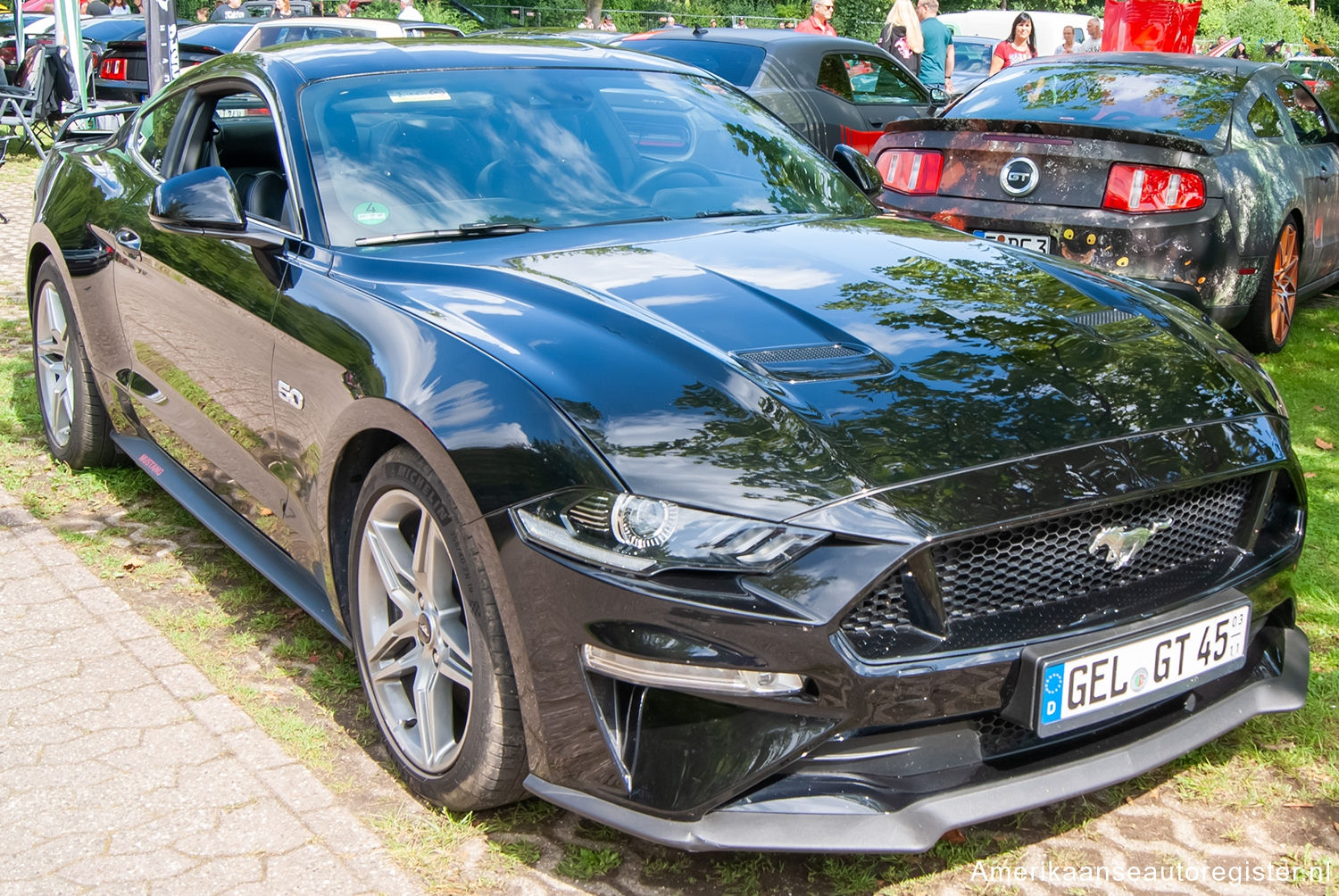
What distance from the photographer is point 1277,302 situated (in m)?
6.53

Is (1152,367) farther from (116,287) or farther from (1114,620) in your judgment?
(116,287)

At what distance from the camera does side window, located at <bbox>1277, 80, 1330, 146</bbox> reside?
280 inches

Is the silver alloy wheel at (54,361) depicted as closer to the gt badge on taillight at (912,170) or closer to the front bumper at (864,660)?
the front bumper at (864,660)

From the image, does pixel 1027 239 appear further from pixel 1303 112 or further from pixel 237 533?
pixel 237 533

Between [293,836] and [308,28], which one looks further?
[308,28]

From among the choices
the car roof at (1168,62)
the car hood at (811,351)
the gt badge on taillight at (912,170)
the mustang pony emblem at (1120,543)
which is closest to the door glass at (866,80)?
the car roof at (1168,62)

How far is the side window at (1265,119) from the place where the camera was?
6469 mm

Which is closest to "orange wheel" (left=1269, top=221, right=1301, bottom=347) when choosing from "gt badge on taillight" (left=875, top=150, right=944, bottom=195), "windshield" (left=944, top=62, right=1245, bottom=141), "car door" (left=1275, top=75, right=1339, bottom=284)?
"car door" (left=1275, top=75, right=1339, bottom=284)

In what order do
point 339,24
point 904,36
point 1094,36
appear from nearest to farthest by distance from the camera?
1. point 339,24
2. point 904,36
3. point 1094,36

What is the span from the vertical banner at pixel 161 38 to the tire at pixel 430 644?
19.0 feet

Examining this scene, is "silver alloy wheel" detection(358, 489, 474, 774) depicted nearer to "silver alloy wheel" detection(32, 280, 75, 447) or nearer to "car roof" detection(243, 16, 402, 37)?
"silver alloy wheel" detection(32, 280, 75, 447)

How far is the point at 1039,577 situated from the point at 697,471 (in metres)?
0.67

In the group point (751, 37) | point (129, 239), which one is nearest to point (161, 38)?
point (751, 37)

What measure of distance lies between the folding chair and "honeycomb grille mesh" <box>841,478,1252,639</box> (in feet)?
42.5
